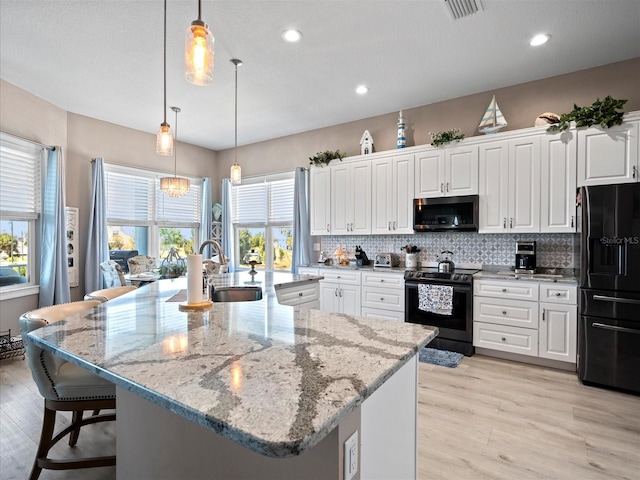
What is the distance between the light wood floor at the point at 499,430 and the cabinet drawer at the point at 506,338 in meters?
0.28

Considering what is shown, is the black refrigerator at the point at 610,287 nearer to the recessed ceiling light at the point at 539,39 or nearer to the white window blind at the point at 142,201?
the recessed ceiling light at the point at 539,39

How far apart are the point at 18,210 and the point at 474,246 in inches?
210

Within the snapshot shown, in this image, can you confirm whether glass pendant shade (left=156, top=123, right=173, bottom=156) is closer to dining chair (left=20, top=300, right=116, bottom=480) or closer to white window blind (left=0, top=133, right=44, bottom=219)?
dining chair (left=20, top=300, right=116, bottom=480)

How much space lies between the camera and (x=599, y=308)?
2832mm

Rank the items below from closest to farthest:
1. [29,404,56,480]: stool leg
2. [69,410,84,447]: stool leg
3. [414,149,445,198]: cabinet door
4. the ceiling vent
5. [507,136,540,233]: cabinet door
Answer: [29,404,56,480]: stool leg → [69,410,84,447]: stool leg → the ceiling vent → [507,136,540,233]: cabinet door → [414,149,445,198]: cabinet door

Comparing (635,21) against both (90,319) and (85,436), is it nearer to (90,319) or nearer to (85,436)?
(90,319)

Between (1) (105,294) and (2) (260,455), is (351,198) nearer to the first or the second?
(1) (105,294)

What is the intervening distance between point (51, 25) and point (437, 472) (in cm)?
410

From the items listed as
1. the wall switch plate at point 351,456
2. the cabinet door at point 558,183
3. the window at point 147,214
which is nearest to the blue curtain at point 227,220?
Answer: the window at point 147,214

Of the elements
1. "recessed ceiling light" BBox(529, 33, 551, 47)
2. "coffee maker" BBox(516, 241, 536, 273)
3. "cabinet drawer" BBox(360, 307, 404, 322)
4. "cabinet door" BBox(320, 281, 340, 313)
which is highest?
"recessed ceiling light" BBox(529, 33, 551, 47)

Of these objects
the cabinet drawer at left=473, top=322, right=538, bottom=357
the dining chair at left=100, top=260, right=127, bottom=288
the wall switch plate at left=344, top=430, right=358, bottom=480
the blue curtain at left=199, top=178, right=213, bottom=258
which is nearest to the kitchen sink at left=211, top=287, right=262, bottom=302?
the wall switch plate at left=344, top=430, right=358, bottom=480

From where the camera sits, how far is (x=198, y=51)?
148cm

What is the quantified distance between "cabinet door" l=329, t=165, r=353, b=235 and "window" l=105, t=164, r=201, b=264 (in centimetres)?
282

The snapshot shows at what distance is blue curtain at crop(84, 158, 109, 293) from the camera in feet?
15.1
